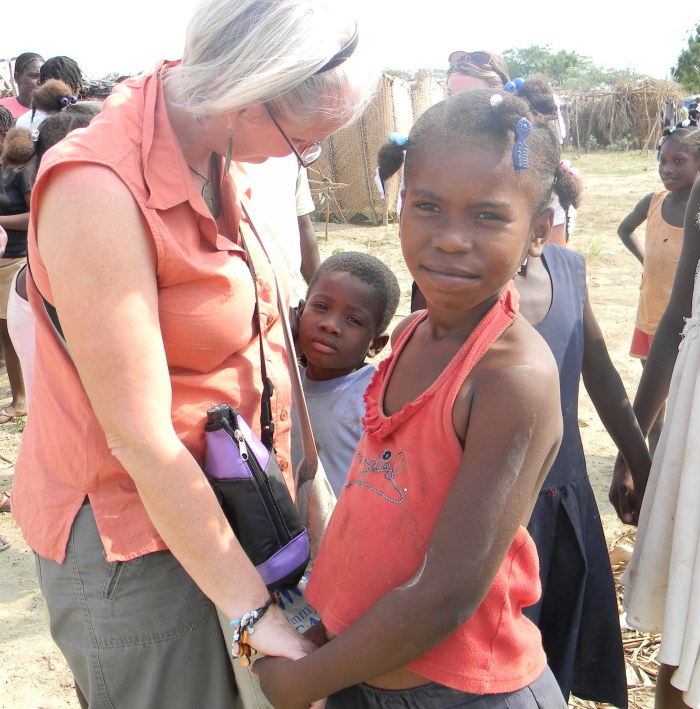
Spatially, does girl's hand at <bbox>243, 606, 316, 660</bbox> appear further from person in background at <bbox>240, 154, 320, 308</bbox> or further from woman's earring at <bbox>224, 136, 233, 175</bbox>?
person in background at <bbox>240, 154, 320, 308</bbox>

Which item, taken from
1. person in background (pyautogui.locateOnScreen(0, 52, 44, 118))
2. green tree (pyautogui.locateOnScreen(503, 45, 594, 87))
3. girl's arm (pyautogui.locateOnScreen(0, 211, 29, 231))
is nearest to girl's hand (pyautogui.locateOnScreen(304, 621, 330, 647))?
girl's arm (pyautogui.locateOnScreen(0, 211, 29, 231))

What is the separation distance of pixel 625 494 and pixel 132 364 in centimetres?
157

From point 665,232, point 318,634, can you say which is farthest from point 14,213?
point 318,634

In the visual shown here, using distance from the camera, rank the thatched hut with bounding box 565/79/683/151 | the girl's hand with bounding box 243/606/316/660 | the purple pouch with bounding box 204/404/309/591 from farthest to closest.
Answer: the thatched hut with bounding box 565/79/683/151 → the purple pouch with bounding box 204/404/309/591 → the girl's hand with bounding box 243/606/316/660

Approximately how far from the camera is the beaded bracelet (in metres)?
1.47

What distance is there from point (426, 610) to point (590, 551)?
44.9 inches

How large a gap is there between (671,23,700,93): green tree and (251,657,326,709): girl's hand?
31303 millimetres

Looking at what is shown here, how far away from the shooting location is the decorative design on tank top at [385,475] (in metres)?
1.35

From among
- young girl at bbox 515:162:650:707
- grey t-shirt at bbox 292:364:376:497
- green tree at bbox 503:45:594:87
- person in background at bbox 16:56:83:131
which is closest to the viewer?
young girl at bbox 515:162:650:707

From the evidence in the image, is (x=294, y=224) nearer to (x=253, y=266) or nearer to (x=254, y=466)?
(x=253, y=266)

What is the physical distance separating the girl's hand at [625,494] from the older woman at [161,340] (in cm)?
112

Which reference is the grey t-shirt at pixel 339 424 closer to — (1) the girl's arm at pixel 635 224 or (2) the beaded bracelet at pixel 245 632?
(2) the beaded bracelet at pixel 245 632

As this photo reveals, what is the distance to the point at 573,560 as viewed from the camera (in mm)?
2174

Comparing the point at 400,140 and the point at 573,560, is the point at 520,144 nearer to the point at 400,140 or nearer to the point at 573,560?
the point at 400,140
